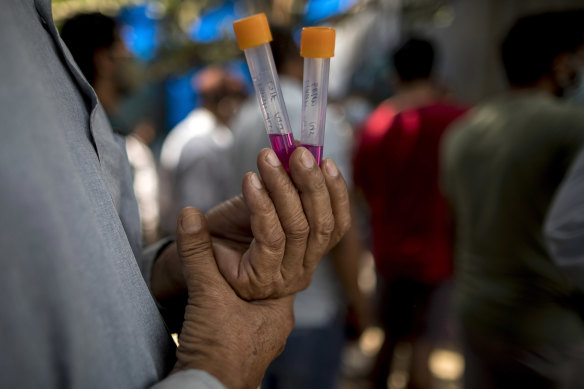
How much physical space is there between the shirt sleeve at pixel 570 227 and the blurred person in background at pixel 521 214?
295 mm

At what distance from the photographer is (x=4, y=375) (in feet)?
1.13

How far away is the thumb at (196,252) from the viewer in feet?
1.74

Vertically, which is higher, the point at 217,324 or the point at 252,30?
the point at 252,30

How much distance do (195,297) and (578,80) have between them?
1705mm

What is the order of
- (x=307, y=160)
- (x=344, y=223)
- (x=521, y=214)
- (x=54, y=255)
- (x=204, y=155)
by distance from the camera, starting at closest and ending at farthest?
1. (x=54, y=255)
2. (x=307, y=160)
3. (x=344, y=223)
4. (x=521, y=214)
5. (x=204, y=155)

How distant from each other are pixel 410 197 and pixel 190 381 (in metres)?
1.66

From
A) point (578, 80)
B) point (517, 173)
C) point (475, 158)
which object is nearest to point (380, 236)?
point (475, 158)

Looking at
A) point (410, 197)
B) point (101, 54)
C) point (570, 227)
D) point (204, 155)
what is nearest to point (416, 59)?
point (410, 197)

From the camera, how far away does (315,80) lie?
553mm

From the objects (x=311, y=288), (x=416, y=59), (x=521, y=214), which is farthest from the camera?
(x=416, y=59)

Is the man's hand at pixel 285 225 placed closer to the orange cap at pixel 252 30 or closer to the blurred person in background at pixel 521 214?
the orange cap at pixel 252 30

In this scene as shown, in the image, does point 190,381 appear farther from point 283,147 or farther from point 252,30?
point 252,30

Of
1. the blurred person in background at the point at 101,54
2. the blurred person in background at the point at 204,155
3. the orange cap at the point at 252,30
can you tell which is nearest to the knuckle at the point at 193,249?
the orange cap at the point at 252,30

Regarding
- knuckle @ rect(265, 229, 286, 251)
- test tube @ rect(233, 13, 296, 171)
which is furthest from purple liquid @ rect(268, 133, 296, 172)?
knuckle @ rect(265, 229, 286, 251)
